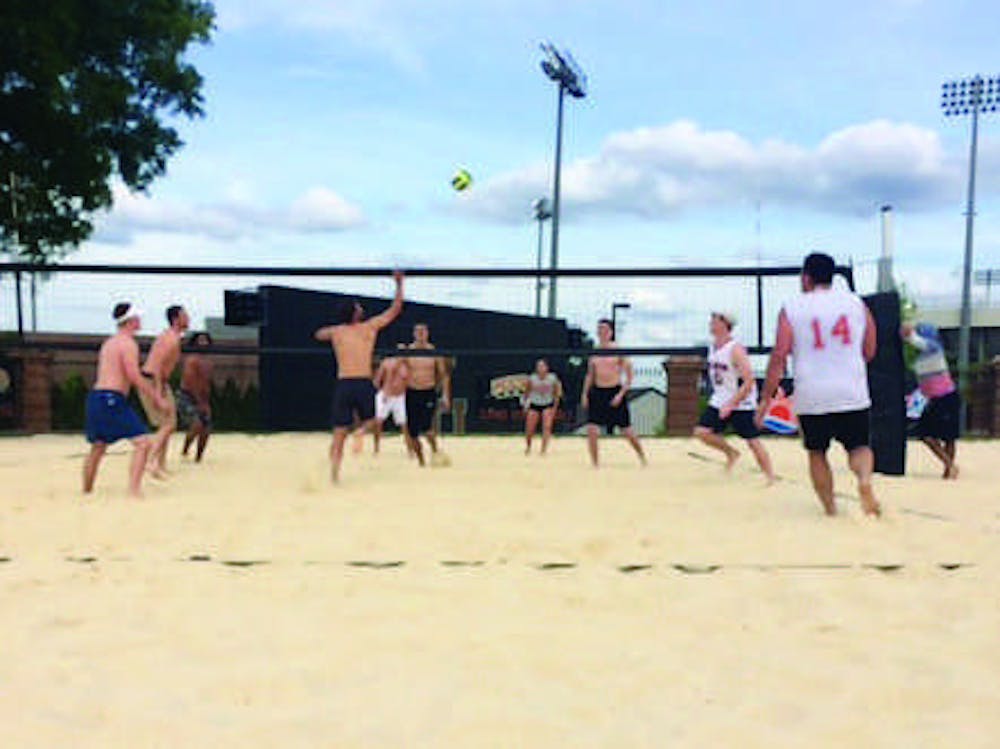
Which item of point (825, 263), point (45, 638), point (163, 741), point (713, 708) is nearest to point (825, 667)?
point (713, 708)

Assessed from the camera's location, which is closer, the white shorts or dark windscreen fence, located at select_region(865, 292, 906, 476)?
dark windscreen fence, located at select_region(865, 292, 906, 476)

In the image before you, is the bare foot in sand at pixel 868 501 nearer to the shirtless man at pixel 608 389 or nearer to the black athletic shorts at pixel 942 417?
the black athletic shorts at pixel 942 417

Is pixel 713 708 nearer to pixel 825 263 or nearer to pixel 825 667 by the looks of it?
pixel 825 667

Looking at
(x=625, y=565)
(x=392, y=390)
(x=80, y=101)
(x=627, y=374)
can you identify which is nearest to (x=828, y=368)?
(x=625, y=565)

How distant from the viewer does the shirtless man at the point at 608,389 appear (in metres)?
9.20

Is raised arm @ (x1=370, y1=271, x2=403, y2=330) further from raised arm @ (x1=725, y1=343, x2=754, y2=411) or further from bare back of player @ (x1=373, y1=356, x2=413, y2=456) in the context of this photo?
bare back of player @ (x1=373, y1=356, x2=413, y2=456)

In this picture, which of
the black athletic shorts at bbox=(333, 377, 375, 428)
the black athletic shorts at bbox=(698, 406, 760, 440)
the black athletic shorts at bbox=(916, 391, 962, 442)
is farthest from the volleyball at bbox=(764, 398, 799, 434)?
the black athletic shorts at bbox=(333, 377, 375, 428)

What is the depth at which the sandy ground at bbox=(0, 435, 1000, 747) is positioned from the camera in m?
2.47

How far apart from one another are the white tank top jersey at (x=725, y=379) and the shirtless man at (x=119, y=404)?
4.45 m

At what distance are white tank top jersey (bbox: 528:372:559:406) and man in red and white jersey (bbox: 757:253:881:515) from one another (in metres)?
6.26

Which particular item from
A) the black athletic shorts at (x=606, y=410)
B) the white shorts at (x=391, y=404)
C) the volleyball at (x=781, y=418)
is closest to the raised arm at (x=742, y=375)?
the black athletic shorts at (x=606, y=410)

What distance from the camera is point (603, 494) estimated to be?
22.2 ft

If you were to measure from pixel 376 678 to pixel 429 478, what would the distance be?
5101 millimetres

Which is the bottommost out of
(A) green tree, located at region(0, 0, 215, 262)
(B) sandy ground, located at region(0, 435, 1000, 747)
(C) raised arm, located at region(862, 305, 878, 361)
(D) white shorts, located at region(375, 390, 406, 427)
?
(B) sandy ground, located at region(0, 435, 1000, 747)
